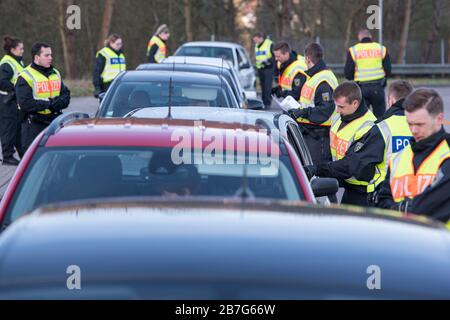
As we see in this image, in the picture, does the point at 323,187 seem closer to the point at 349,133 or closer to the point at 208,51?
the point at 349,133

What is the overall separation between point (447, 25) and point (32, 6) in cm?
2349

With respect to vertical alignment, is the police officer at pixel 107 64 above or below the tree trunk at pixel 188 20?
below

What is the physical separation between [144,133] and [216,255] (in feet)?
8.01

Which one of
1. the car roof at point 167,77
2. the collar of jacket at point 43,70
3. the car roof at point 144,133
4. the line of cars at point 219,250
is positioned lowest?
the line of cars at point 219,250

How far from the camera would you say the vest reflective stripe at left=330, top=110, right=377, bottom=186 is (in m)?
8.87

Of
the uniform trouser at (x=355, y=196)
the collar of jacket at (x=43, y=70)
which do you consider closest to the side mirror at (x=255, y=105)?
the collar of jacket at (x=43, y=70)

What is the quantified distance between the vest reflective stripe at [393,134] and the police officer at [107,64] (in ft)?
33.1

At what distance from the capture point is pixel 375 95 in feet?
55.5

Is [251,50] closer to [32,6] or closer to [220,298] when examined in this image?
[32,6]

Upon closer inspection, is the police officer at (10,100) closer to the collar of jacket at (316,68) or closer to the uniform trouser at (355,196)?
the collar of jacket at (316,68)

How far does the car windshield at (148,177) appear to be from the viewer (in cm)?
516

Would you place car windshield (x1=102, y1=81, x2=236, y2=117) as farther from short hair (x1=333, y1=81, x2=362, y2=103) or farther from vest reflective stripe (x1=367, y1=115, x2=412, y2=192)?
vest reflective stripe (x1=367, y1=115, x2=412, y2=192)

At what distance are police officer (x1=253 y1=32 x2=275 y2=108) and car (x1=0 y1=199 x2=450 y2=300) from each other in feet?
77.6

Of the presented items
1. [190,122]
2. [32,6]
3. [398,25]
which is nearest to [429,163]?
[190,122]
